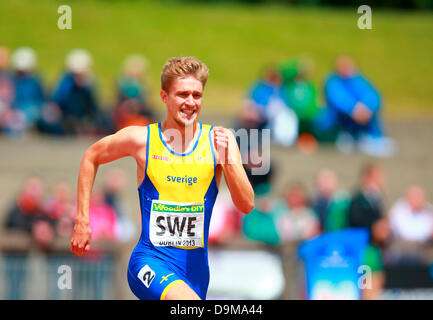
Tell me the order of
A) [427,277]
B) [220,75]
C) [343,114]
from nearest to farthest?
[427,277]
[343,114]
[220,75]

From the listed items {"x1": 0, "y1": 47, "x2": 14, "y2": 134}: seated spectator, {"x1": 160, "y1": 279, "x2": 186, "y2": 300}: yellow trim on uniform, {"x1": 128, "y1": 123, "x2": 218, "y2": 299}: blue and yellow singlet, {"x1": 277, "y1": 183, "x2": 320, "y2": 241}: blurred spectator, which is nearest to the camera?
{"x1": 160, "y1": 279, "x2": 186, "y2": 300}: yellow trim on uniform

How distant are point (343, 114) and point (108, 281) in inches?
261

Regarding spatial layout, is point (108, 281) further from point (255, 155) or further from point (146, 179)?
point (146, 179)

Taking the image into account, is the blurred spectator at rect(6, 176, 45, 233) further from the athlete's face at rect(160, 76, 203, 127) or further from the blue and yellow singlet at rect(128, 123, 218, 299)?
the athlete's face at rect(160, 76, 203, 127)

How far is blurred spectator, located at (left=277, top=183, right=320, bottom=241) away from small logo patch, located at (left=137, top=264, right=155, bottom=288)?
708 cm

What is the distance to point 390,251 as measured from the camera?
1285 centimetres

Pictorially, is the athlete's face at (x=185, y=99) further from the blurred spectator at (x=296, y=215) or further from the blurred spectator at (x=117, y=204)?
the blurred spectator at (x=117, y=204)

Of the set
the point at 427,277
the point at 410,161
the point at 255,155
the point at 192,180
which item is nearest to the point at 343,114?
the point at 410,161

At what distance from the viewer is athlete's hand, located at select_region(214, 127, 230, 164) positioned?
5.85m

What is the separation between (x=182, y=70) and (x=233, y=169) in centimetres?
79

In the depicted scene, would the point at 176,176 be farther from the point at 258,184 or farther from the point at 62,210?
the point at 258,184

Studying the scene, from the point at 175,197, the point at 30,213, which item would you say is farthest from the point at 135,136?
the point at 30,213

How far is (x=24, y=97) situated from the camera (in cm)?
1580

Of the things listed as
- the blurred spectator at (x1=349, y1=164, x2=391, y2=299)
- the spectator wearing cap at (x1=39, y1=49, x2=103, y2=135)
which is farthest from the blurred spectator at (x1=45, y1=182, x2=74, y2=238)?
the blurred spectator at (x1=349, y1=164, x2=391, y2=299)
